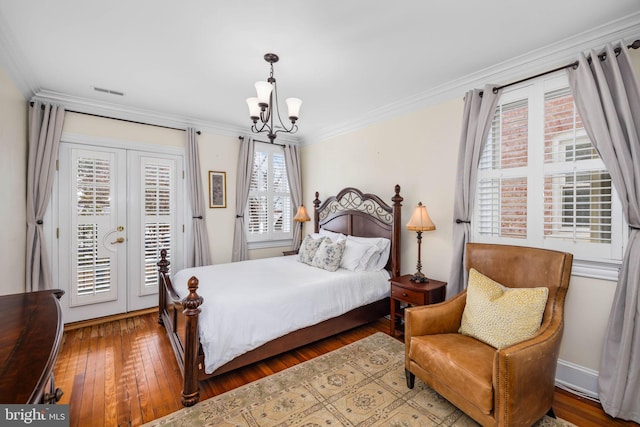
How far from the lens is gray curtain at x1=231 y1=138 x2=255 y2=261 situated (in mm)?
4512

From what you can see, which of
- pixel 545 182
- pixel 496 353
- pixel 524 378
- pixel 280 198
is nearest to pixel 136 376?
pixel 496 353

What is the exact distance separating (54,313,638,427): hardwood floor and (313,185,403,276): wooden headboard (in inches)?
42.9

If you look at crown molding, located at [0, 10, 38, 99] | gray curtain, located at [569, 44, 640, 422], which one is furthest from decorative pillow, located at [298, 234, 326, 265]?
crown molding, located at [0, 10, 38, 99]

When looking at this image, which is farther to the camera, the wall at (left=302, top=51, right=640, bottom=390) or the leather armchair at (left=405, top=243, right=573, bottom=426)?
the wall at (left=302, top=51, right=640, bottom=390)

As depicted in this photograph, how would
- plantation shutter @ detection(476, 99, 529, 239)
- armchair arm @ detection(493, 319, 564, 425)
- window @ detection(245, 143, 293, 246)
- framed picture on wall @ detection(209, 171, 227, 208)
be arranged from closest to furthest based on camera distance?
armchair arm @ detection(493, 319, 564, 425) < plantation shutter @ detection(476, 99, 529, 239) < framed picture on wall @ detection(209, 171, 227, 208) < window @ detection(245, 143, 293, 246)

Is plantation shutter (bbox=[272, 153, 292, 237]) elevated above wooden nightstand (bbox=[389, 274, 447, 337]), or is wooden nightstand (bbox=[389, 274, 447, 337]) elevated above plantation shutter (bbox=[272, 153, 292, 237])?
plantation shutter (bbox=[272, 153, 292, 237])

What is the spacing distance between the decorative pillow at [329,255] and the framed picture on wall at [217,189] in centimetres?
183

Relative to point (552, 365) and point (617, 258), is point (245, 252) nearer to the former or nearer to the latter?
point (552, 365)

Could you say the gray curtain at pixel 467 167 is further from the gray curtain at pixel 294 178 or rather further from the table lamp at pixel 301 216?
the gray curtain at pixel 294 178

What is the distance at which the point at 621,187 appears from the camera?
78.2 inches

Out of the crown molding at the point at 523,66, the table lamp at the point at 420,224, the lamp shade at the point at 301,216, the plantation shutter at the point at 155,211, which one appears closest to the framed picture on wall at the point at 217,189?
the plantation shutter at the point at 155,211

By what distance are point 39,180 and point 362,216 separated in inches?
148

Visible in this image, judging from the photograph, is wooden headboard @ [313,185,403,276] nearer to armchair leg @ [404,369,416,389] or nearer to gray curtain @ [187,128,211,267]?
armchair leg @ [404,369,416,389]

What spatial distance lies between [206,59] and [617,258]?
3.63 metres
